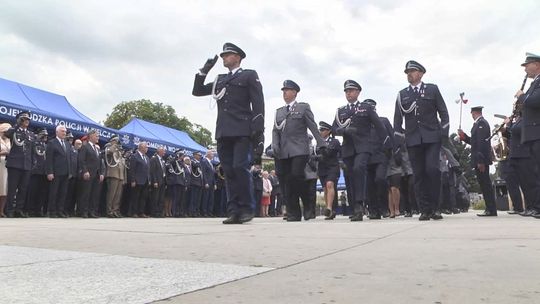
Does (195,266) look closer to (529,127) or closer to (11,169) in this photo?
(529,127)

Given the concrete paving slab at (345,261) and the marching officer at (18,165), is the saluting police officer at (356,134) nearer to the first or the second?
the concrete paving slab at (345,261)

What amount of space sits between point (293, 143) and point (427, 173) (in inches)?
76.4

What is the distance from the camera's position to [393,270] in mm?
2438

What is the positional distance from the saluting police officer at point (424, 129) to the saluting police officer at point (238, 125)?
2.35 meters

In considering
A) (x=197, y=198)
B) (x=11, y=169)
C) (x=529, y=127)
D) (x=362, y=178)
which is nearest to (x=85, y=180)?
(x=11, y=169)

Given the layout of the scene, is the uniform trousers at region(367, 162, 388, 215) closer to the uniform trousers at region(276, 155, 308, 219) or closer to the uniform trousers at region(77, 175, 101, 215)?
the uniform trousers at region(276, 155, 308, 219)

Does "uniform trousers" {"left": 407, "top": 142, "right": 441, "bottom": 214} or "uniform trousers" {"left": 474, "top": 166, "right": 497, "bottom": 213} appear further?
"uniform trousers" {"left": 474, "top": 166, "right": 497, "bottom": 213}

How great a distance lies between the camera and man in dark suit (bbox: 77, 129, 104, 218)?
11.1 meters

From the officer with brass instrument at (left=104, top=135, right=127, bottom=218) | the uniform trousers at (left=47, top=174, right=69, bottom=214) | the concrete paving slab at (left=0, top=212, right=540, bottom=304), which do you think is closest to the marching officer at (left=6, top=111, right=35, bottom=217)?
the uniform trousers at (left=47, top=174, right=69, bottom=214)

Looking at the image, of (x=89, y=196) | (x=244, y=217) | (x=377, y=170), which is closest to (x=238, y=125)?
(x=244, y=217)

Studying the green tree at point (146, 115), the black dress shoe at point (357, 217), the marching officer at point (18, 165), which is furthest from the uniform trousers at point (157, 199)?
the green tree at point (146, 115)

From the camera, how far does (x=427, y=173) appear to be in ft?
23.8

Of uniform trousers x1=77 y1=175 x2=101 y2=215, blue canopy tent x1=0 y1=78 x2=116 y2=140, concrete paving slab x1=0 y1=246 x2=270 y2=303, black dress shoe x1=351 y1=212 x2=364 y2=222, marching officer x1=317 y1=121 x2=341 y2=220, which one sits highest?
blue canopy tent x1=0 y1=78 x2=116 y2=140

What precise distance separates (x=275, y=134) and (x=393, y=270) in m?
5.60
